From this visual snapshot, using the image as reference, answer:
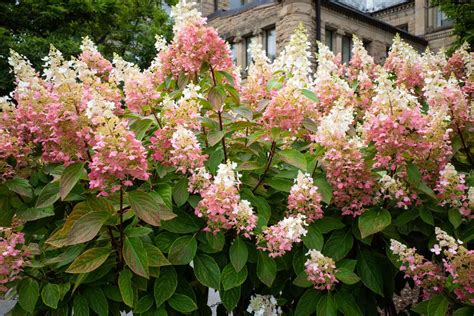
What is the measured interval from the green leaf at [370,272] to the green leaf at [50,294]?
115 centimetres

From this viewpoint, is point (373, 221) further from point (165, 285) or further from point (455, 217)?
point (165, 285)

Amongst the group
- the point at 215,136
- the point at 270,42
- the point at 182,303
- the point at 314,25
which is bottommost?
the point at 182,303

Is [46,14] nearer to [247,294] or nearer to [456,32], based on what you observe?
[456,32]

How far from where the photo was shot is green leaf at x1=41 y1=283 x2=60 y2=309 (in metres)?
1.76

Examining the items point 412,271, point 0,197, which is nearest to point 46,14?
point 0,197

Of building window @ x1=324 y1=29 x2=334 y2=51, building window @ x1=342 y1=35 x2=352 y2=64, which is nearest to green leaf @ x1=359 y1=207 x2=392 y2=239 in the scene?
building window @ x1=324 y1=29 x2=334 y2=51

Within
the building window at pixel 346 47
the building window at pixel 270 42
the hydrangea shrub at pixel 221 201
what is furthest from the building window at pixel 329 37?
the hydrangea shrub at pixel 221 201

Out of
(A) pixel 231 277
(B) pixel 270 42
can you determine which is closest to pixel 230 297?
(A) pixel 231 277

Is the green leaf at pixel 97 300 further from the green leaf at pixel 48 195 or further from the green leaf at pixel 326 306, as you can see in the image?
the green leaf at pixel 326 306

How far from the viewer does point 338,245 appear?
197 cm

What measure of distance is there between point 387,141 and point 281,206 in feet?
1.86

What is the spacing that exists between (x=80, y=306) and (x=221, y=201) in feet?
2.19

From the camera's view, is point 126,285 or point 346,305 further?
point 346,305

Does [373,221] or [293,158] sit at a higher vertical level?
[293,158]
